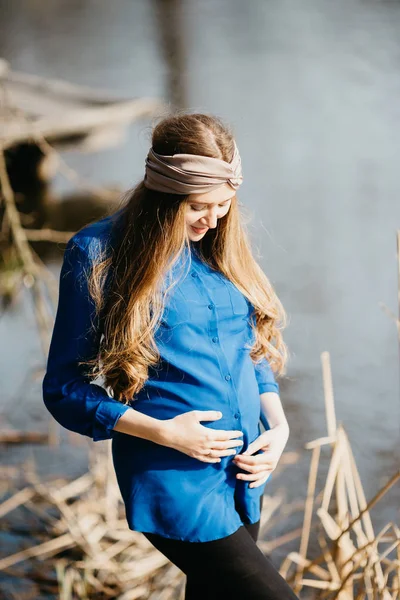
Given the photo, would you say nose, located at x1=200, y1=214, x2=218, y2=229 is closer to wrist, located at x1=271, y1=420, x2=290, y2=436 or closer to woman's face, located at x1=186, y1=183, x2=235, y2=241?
woman's face, located at x1=186, y1=183, x2=235, y2=241

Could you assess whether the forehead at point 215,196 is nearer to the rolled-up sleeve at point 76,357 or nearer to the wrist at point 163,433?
the rolled-up sleeve at point 76,357

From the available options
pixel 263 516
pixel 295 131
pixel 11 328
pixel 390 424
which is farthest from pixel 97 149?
pixel 263 516

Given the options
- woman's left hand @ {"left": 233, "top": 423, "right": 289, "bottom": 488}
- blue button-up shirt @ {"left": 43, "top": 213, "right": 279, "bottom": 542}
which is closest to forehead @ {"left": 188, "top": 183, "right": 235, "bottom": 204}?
blue button-up shirt @ {"left": 43, "top": 213, "right": 279, "bottom": 542}

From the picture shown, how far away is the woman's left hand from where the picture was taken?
1.97 m

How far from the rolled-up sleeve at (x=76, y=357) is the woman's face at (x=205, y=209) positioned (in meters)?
0.24

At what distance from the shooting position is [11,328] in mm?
5793

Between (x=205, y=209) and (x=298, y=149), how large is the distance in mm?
6147

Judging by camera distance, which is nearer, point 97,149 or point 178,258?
point 178,258

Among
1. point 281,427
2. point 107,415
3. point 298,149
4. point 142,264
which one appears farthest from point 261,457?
point 298,149

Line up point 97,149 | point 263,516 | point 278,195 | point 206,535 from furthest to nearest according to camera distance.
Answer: point 97,149 < point 278,195 < point 263,516 < point 206,535

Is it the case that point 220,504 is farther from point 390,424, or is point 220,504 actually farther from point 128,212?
point 390,424

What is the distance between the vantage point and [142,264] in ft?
6.39

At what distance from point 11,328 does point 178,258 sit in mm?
3971

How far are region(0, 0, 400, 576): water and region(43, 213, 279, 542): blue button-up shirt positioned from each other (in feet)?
1.59
